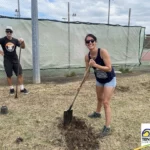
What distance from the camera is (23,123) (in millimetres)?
4203

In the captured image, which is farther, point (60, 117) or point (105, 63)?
point (60, 117)

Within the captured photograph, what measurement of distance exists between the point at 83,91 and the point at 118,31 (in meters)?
4.14

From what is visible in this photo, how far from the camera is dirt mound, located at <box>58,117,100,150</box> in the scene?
344cm

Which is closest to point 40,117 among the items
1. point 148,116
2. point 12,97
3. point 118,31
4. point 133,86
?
point 12,97

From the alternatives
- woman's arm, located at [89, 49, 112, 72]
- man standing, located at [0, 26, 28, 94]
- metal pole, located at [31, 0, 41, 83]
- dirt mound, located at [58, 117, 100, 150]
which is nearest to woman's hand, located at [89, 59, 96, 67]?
woman's arm, located at [89, 49, 112, 72]

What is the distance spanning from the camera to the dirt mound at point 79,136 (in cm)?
344

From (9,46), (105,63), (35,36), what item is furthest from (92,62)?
(35,36)

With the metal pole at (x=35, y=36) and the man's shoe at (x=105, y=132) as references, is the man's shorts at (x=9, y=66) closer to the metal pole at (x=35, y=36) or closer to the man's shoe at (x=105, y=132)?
the metal pole at (x=35, y=36)

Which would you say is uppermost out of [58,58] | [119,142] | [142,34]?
[142,34]

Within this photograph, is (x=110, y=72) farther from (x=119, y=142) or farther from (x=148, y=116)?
(x=148, y=116)

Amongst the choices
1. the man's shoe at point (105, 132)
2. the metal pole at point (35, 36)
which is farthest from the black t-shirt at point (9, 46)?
the man's shoe at point (105, 132)

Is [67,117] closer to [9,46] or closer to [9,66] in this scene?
[9,66]

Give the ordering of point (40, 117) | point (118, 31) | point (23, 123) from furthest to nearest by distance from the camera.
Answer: point (118, 31) < point (40, 117) < point (23, 123)

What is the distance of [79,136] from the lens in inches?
143
